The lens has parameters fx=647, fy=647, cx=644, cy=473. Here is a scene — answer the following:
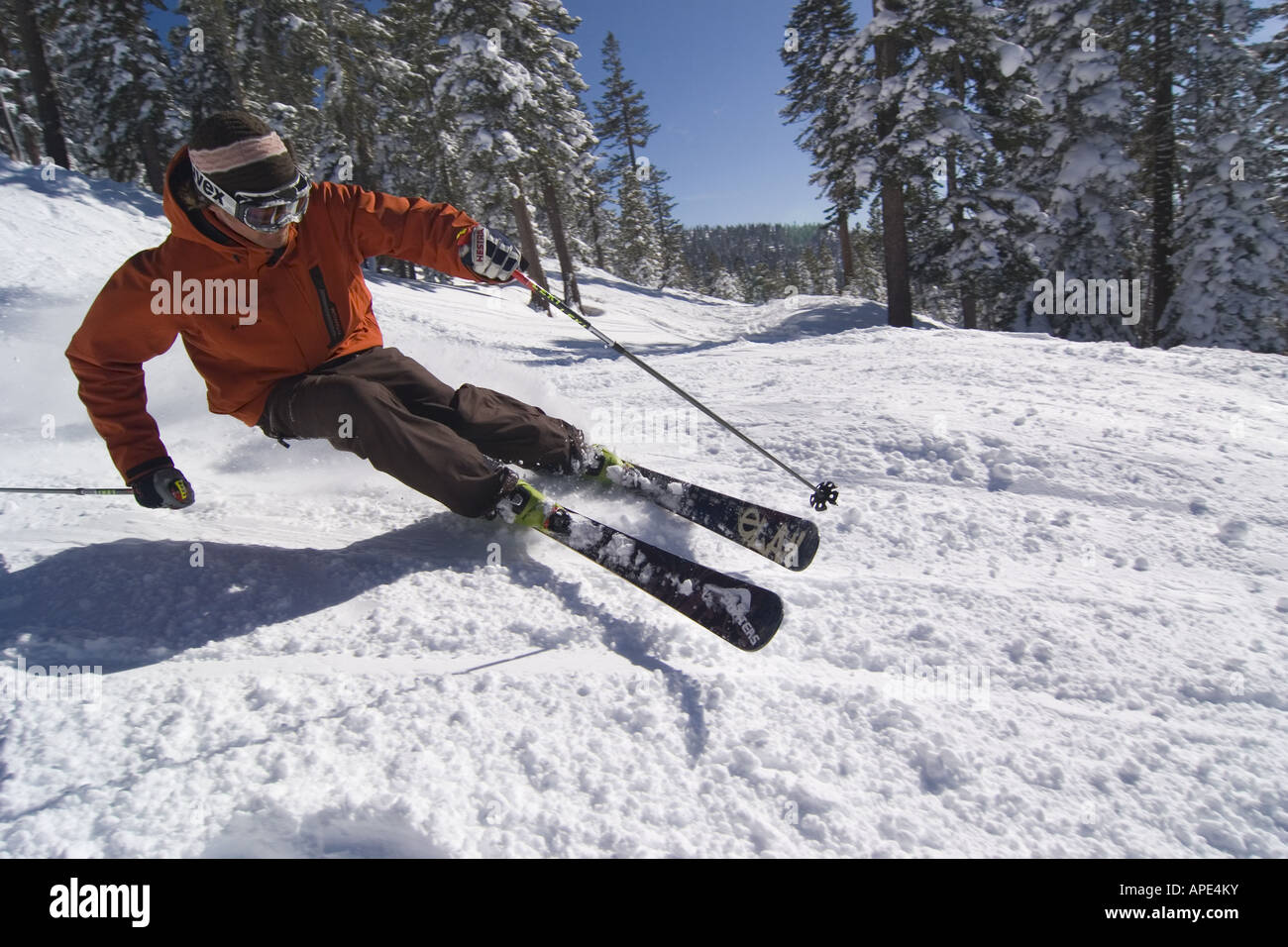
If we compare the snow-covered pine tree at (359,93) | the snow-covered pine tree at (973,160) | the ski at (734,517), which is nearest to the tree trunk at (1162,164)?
the snow-covered pine tree at (973,160)

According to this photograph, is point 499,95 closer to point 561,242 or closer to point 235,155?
point 561,242

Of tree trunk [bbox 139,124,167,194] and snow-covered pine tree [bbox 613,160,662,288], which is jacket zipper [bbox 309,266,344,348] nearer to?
tree trunk [bbox 139,124,167,194]

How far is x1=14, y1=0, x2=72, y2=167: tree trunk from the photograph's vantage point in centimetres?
1411

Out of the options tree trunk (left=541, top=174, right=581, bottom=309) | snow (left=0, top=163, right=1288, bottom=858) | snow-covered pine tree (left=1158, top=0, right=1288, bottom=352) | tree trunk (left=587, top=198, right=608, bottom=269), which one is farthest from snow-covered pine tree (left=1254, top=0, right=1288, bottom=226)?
tree trunk (left=587, top=198, right=608, bottom=269)

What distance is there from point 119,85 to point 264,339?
83.6 feet

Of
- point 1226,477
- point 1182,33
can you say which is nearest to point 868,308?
point 1182,33

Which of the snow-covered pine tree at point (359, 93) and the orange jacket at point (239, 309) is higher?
the snow-covered pine tree at point (359, 93)

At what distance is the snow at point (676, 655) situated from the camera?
5.65ft

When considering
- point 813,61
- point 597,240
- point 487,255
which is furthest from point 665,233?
point 487,255

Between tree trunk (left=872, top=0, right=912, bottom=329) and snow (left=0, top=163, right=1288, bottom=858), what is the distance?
11.6 metres

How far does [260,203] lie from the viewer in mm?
A: 2697

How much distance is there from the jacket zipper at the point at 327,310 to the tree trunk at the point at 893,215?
556 inches

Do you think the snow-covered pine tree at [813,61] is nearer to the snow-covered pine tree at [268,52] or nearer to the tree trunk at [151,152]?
the snow-covered pine tree at [268,52]
